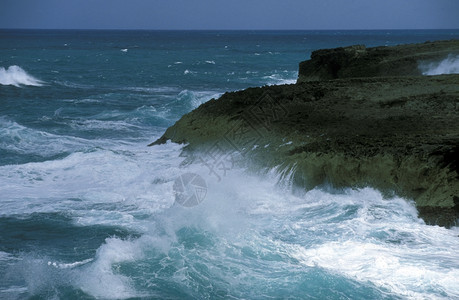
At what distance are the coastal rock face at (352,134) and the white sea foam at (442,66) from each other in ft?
11.0

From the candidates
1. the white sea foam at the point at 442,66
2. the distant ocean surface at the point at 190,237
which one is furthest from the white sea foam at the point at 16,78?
the white sea foam at the point at 442,66

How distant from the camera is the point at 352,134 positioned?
1235 centimetres

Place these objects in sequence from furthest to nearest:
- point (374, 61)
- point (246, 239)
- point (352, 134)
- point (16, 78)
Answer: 1. point (16, 78)
2. point (374, 61)
3. point (352, 134)
4. point (246, 239)

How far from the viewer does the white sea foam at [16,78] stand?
3512 centimetres

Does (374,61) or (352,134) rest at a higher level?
(374,61)

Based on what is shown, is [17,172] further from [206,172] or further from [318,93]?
[318,93]

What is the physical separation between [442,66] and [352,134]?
28.4 feet

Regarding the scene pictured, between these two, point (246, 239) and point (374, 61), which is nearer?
point (246, 239)

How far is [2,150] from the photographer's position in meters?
16.9

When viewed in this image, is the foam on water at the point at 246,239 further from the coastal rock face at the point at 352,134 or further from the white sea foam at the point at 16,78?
the white sea foam at the point at 16,78

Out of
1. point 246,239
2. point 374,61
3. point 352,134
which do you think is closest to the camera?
point 246,239

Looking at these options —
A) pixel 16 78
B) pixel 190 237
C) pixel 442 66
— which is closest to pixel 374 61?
pixel 442 66

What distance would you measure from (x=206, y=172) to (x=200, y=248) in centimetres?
393

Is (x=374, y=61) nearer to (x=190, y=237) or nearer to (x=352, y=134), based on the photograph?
(x=352, y=134)
